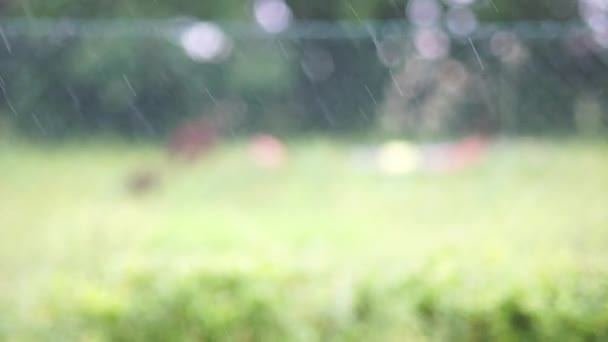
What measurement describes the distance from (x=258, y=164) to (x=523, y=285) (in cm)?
521

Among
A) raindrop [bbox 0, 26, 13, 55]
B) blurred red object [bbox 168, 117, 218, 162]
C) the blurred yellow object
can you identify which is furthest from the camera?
blurred red object [bbox 168, 117, 218, 162]

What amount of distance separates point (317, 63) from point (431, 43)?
1.34 metres

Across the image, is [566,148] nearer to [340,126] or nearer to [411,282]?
[340,126]

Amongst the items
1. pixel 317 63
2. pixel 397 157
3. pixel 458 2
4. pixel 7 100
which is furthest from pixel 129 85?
pixel 458 2

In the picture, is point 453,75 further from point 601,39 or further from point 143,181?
point 143,181

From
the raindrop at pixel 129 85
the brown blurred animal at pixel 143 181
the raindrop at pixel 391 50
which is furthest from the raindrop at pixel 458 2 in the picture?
the brown blurred animal at pixel 143 181

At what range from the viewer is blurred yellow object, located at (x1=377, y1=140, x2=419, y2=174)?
707cm

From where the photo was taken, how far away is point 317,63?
6.77 meters

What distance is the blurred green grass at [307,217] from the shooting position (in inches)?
120

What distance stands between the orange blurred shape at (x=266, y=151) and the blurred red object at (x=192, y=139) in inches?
22.5

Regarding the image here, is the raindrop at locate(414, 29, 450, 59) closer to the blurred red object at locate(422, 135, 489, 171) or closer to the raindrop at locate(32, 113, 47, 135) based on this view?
the blurred red object at locate(422, 135, 489, 171)

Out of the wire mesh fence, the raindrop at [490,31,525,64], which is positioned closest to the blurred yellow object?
the wire mesh fence

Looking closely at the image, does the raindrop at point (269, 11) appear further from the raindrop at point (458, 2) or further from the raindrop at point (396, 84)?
the raindrop at point (396, 84)

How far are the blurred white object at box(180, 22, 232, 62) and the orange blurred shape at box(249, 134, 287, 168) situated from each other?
3.78 ft
